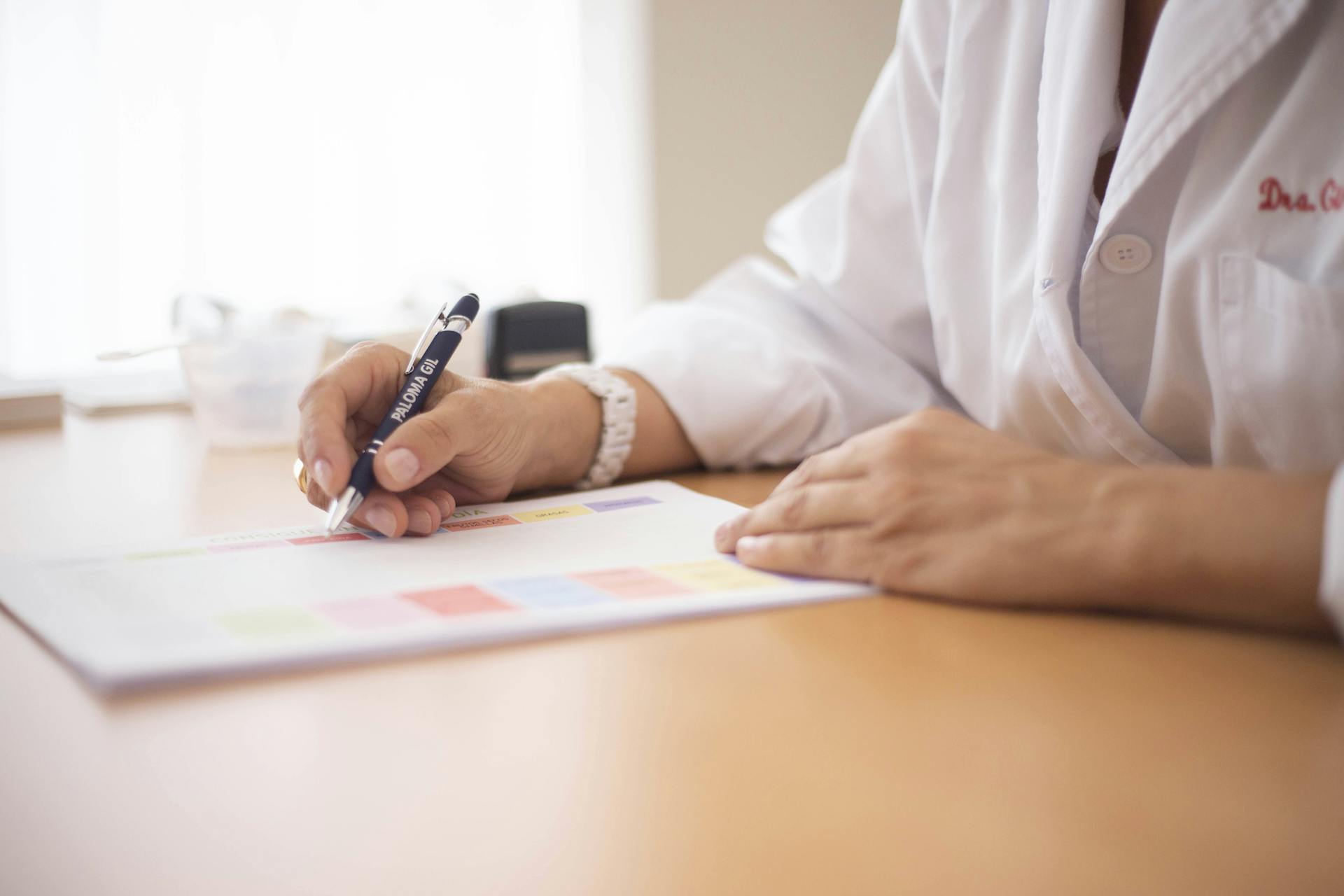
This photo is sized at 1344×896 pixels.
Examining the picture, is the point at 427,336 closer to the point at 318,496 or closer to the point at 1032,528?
the point at 318,496

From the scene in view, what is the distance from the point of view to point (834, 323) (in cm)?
101

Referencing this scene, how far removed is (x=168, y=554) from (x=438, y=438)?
159 millimetres

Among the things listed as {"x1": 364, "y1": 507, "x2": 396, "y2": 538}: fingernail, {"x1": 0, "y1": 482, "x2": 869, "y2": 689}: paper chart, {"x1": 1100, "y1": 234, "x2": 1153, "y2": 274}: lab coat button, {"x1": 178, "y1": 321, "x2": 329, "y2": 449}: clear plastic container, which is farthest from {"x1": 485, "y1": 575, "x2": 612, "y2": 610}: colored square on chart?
{"x1": 178, "y1": 321, "x2": 329, "y2": 449}: clear plastic container

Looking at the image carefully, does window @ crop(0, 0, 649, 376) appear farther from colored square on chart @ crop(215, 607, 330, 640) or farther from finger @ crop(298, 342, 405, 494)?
colored square on chart @ crop(215, 607, 330, 640)

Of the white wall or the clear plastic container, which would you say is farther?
the white wall

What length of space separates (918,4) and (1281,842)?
755mm

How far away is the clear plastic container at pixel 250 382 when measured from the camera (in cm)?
109

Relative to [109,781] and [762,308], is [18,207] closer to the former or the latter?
[762,308]

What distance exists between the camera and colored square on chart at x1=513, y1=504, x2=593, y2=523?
2.33 ft

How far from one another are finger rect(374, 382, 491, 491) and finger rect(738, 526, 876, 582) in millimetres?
203

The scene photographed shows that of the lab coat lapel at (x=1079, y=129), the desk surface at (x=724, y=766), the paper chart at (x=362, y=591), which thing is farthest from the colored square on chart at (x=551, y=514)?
the lab coat lapel at (x=1079, y=129)

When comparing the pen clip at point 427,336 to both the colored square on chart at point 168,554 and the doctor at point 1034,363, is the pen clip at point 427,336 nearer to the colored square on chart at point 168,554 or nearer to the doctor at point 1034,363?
the doctor at point 1034,363

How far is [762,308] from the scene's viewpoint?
1034 mm

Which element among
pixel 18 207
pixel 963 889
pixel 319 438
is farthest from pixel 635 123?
pixel 963 889
